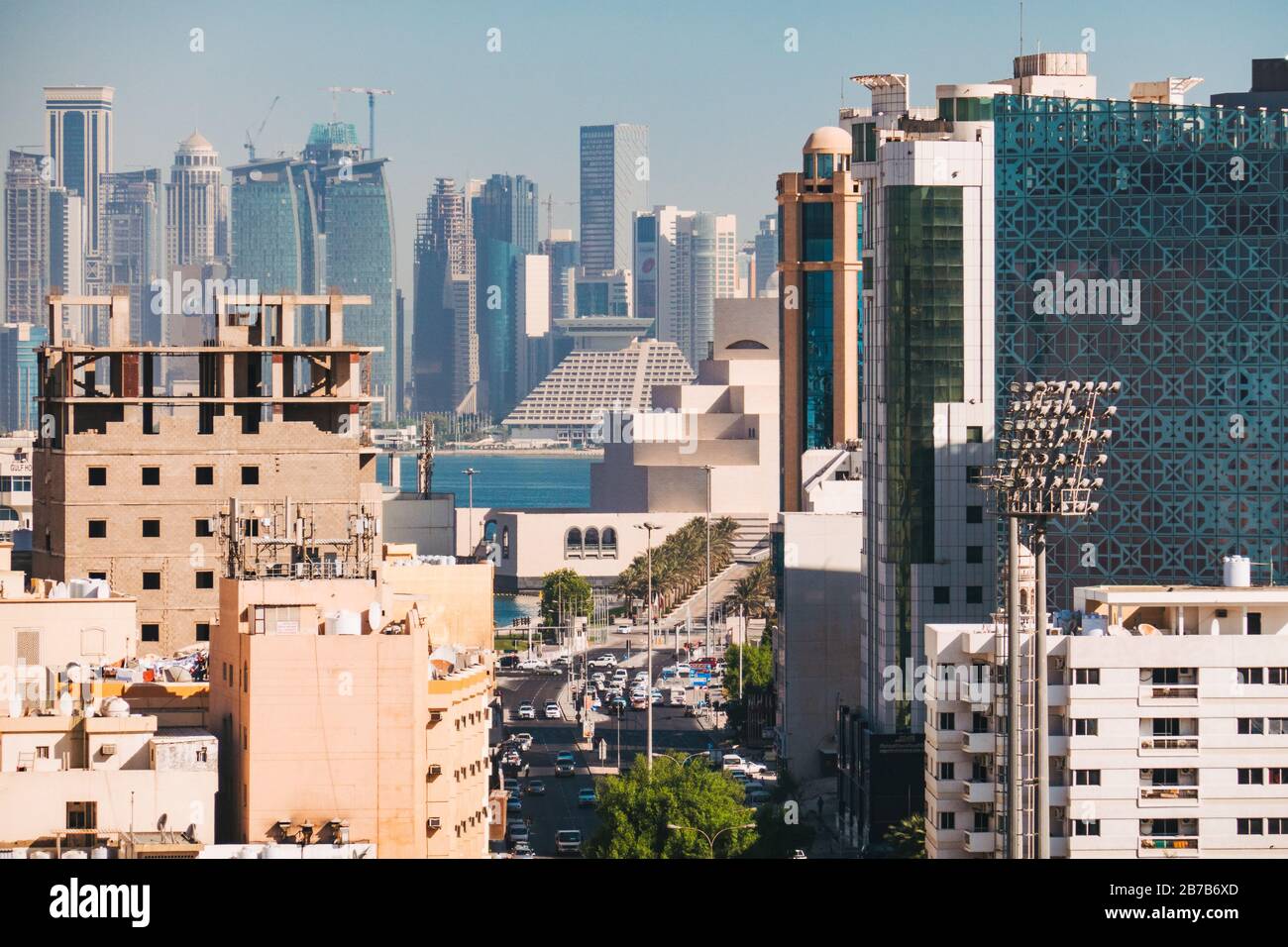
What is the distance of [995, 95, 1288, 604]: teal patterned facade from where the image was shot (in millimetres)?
64625

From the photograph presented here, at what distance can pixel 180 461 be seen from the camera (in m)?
50.7

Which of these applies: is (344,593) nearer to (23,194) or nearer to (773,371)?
(23,194)

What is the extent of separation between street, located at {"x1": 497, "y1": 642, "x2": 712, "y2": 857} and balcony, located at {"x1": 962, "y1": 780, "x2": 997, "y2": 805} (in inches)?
355

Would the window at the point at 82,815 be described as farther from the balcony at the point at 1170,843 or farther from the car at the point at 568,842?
the car at the point at 568,842

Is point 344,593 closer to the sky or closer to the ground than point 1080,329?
closer to the ground

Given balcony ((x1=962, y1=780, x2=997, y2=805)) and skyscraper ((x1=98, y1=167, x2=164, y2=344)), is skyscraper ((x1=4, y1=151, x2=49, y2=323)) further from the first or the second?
balcony ((x1=962, y1=780, x2=997, y2=805))

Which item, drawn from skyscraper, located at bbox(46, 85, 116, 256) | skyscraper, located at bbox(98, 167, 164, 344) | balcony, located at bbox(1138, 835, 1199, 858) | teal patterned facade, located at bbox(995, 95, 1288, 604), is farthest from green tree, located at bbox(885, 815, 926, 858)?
skyscraper, located at bbox(98, 167, 164, 344)

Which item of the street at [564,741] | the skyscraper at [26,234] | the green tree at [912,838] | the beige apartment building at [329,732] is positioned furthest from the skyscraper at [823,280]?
the beige apartment building at [329,732]

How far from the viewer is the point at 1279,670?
119 feet

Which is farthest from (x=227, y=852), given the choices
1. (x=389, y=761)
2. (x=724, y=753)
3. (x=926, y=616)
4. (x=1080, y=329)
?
(x=1080, y=329)

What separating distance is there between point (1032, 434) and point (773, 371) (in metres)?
113

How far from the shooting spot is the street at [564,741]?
166 ft
